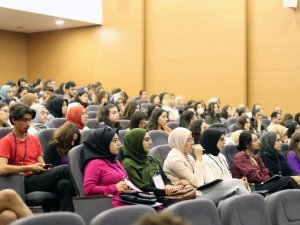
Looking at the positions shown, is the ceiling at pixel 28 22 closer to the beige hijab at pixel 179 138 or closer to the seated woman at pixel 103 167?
the beige hijab at pixel 179 138

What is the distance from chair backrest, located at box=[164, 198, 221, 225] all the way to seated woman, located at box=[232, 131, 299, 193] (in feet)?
7.88

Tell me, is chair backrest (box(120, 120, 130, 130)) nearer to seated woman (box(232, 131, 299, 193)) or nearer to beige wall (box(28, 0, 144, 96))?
seated woman (box(232, 131, 299, 193))

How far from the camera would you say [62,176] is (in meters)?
4.32

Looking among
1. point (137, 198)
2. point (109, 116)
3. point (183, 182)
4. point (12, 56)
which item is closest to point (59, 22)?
point (12, 56)

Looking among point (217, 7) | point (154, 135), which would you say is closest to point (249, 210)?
point (154, 135)

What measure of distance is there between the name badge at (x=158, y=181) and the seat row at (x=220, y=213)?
1.22m

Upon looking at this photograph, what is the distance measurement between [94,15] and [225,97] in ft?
12.4

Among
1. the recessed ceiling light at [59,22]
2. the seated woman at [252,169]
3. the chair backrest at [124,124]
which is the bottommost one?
the seated woman at [252,169]

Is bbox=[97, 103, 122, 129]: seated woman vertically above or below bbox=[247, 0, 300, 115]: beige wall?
below

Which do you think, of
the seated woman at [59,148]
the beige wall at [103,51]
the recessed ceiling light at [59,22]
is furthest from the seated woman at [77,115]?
the recessed ceiling light at [59,22]

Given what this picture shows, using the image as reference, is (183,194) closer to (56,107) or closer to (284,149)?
(284,149)

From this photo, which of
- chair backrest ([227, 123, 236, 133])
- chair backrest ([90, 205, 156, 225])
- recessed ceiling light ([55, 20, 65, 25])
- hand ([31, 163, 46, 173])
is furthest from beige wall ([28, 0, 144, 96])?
chair backrest ([90, 205, 156, 225])

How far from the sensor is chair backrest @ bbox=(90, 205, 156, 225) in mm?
2451

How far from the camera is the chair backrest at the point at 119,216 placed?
2451 mm
